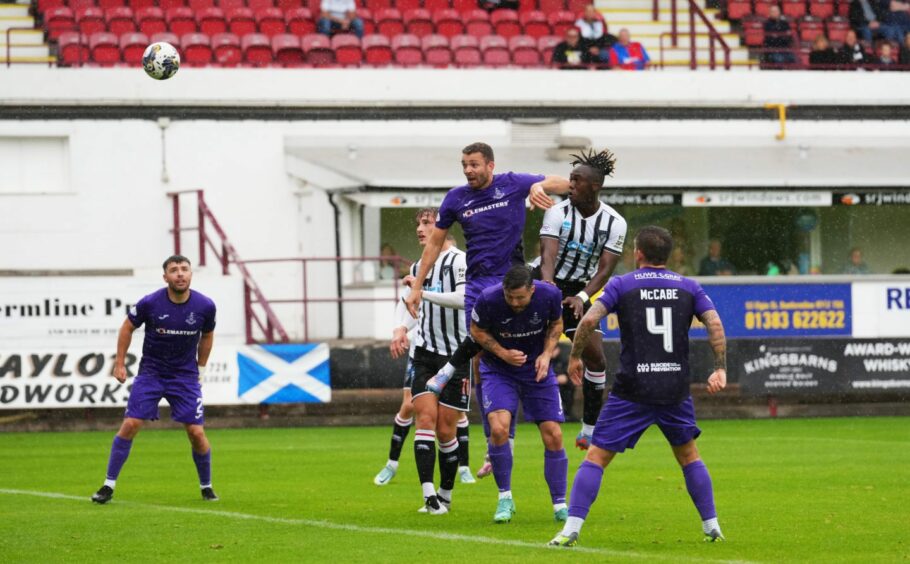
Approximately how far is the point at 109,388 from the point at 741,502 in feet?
41.4

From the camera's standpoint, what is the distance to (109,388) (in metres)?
22.5

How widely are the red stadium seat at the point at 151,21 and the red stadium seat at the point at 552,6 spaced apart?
25.0 feet

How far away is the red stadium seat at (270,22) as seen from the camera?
95.5 ft

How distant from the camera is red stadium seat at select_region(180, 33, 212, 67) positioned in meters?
27.9

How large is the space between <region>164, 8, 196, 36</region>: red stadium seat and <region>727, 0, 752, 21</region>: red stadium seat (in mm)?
10937

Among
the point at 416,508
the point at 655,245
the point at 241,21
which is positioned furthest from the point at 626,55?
the point at 655,245

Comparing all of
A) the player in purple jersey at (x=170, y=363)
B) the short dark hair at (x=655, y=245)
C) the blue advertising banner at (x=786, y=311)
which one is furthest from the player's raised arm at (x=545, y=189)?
the blue advertising banner at (x=786, y=311)

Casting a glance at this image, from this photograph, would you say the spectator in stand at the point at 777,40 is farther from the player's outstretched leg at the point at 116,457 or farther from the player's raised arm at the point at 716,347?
the player's raised arm at the point at 716,347

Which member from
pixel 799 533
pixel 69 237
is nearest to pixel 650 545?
pixel 799 533

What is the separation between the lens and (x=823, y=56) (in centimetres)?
3005

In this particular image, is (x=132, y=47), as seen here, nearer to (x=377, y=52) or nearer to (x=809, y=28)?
(x=377, y=52)

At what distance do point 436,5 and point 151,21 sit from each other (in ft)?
18.3

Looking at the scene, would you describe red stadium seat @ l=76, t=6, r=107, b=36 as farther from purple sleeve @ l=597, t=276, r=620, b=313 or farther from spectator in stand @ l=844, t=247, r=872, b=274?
purple sleeve @ l=597, t=276, r=620, b=313

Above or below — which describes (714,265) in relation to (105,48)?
below
